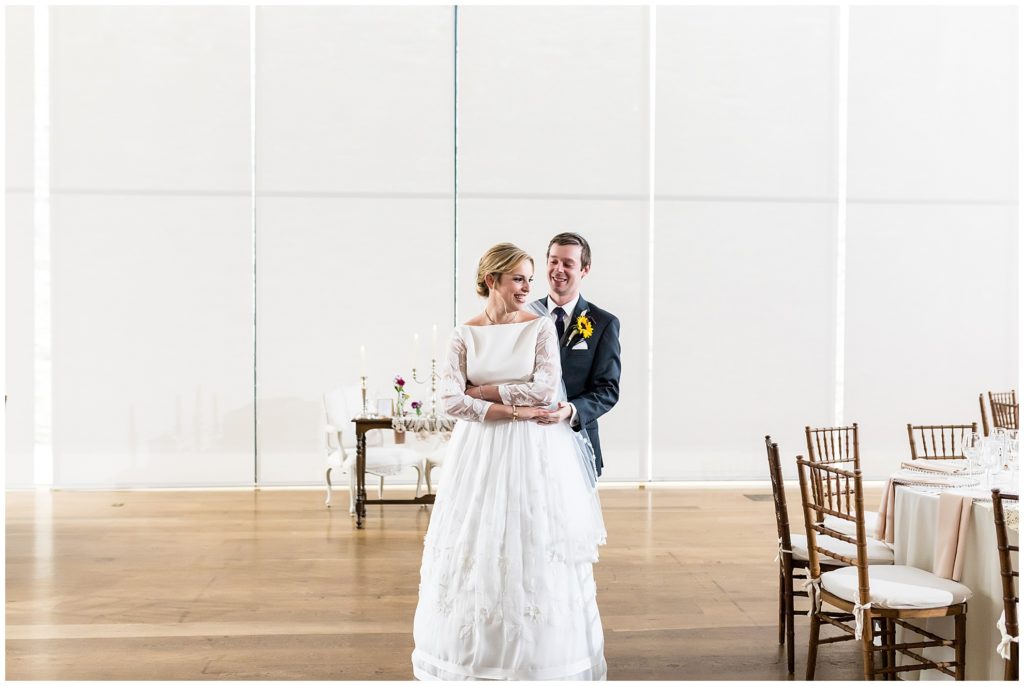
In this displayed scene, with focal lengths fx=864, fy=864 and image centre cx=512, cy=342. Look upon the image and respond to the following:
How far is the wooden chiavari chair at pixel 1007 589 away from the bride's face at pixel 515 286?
1.47 metres

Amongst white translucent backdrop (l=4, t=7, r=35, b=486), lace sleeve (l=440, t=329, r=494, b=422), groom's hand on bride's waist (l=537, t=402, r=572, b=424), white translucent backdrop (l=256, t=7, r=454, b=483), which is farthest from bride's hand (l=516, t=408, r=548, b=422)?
white translucent backdrop (l=4, t=7, r=35, b=486)

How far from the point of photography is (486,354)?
285 cm

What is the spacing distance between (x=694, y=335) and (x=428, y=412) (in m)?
2.42

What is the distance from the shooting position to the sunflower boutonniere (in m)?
2.99

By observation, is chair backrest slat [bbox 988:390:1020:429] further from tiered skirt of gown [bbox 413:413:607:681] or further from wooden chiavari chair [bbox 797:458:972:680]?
tiered skirt of gown [bbox 413:413:607:681]

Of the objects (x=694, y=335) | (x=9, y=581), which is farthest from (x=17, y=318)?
(x=694, y=335)

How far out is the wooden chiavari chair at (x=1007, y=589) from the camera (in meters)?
2.37

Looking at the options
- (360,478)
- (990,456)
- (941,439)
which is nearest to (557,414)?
(990,456)

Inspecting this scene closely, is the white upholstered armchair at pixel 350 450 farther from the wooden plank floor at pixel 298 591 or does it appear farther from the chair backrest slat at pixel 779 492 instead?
the chair backrest slat at pixel 779 492

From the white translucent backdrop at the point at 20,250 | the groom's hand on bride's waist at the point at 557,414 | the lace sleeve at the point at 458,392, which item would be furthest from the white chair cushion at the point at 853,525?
the white translucent backdrop at the point at 20,250

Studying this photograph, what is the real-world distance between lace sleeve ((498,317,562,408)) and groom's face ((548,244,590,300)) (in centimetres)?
18

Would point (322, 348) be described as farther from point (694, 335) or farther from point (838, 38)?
point (838, 38)

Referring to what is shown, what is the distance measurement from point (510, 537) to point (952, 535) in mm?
1510

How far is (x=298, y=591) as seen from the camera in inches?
164
